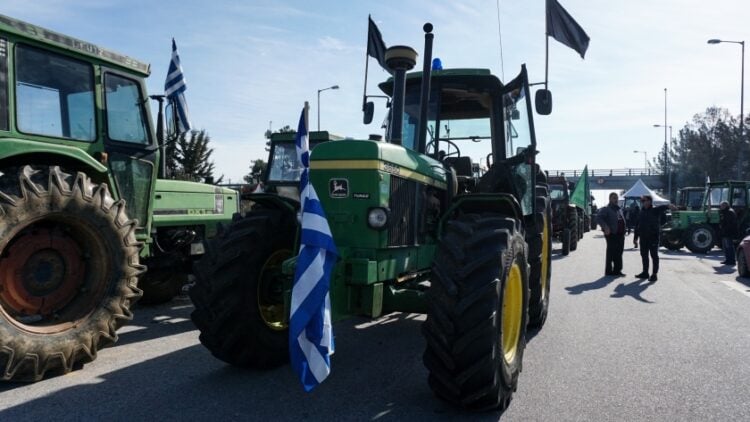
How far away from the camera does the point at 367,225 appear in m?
4.09

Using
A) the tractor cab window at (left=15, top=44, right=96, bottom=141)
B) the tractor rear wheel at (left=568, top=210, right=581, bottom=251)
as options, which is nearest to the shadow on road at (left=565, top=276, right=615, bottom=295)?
the tractor rear wheel at (left=568, top=210, right=581, bottom=251)

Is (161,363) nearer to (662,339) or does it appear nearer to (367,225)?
(367,225)

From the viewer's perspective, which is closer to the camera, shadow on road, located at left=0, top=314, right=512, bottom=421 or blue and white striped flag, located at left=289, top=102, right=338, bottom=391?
blue and white striped flag, located at left=289, top=102, right=338, bottom=391

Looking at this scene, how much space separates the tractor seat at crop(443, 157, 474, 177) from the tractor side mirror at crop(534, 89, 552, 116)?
90 centimetres

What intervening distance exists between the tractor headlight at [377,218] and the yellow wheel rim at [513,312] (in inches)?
39.4

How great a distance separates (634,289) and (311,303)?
7756mm

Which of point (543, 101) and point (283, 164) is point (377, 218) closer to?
point (543, 101)

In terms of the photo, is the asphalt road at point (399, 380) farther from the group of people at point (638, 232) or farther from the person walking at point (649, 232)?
the group of people at point (638, 232)

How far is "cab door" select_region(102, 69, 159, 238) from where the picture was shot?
19.1ft

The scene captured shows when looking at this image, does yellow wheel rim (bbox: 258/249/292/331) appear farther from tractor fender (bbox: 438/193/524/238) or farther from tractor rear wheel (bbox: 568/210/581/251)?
tractor rear wheel (bbox: 568/210/581/251)

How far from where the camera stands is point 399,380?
416 centimetres

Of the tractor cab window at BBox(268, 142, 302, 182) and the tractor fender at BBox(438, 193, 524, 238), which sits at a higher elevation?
the tractor cab window at BBox(268, 142, 302, 182)

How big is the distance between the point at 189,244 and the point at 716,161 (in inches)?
2277

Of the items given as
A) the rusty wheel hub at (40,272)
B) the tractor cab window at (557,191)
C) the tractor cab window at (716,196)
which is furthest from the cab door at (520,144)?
the tractor cab window at (716,196)
